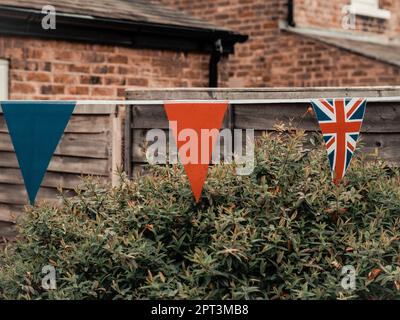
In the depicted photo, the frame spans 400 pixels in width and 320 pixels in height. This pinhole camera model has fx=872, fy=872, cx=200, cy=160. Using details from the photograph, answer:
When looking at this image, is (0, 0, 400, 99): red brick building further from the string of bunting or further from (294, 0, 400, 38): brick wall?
the string of bunting

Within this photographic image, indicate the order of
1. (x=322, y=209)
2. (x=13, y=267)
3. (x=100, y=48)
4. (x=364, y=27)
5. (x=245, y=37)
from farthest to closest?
1. (x=364, y=27)
2. (x=245, y=37)
3. (x=100, y=48)
4. (x=13, y=267)
5. (x=322, y=209)

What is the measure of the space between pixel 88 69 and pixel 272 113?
182 inches

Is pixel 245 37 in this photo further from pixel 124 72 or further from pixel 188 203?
pixel 188 203

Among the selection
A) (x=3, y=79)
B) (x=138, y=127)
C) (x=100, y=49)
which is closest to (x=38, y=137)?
(x=138, y=127)

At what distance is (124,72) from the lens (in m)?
11.3

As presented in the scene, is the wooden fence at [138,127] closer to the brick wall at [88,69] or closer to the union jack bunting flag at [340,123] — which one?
the union jack bunting flag at [340,123]

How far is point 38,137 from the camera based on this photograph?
5785 mm

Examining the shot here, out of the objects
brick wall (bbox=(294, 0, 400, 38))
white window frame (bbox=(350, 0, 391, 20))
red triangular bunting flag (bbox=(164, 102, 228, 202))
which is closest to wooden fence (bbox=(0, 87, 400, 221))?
red triangular bunting flag (bbox=(164, 102, 228, 202))

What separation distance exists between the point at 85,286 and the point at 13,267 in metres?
0.68

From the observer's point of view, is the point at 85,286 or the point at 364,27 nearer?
the point at 85,286

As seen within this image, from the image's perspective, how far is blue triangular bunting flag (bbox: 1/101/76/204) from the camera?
5.79 m
